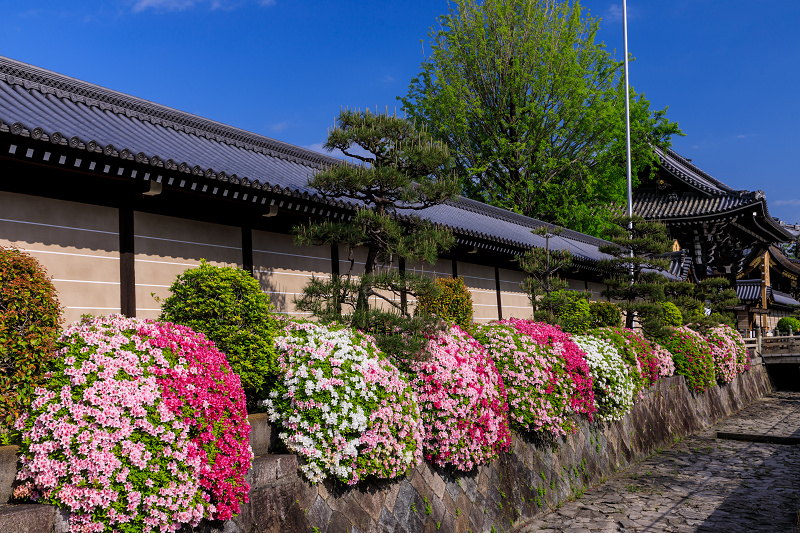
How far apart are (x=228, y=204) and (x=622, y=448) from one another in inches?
362

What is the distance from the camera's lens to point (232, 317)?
682 centimetres

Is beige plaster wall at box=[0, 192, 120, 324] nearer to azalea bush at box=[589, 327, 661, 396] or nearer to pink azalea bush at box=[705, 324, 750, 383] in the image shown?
azalea bush at box=[589, 327, 661, 396]

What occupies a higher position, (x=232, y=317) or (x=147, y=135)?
(x=147, y=135)

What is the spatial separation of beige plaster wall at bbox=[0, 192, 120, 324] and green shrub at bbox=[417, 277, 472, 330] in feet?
20.5

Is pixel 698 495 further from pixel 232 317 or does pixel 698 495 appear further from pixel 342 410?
pixel 232 317

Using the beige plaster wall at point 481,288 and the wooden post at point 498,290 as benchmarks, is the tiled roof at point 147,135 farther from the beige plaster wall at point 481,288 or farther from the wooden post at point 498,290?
the wooden post at point 498,290

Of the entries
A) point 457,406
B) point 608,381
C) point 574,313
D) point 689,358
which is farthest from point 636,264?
point 457,406

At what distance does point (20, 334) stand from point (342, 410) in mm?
3015

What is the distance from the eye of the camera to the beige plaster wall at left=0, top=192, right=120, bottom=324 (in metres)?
7.95

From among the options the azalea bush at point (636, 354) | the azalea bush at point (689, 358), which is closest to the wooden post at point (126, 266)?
the azalea bush at point (636, 354)

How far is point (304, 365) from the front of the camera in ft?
21.9

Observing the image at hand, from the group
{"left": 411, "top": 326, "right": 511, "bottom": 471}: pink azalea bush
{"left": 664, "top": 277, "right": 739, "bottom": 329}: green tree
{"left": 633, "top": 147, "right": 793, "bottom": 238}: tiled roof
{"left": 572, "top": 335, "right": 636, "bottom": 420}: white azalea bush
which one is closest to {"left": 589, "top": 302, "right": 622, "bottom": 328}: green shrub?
{"left": 572, "top": 335, "right": 636, "bottom": 420}: white azalea bush

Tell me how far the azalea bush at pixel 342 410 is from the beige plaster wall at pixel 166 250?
3156mm

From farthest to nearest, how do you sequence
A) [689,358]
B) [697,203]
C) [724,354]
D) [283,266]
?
[697,203], [724,354], [689,358], [283,266]
